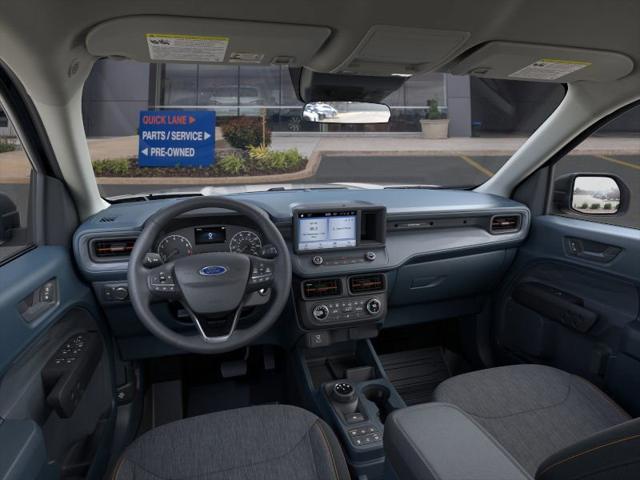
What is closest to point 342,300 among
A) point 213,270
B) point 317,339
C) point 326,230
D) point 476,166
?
point 317,339

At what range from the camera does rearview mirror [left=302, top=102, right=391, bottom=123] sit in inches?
88.9

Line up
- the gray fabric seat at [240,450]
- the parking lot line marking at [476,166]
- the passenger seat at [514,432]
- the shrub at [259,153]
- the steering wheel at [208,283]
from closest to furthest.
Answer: the passenger seat at [514,432]
the gray fabric seat at [240,450]
the steering wheel at [208,283]
the shrub at [259,153]
the parking lot line marking at [476,166]

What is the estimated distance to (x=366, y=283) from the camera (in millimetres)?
2617

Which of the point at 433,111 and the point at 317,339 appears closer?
the point at 317,339

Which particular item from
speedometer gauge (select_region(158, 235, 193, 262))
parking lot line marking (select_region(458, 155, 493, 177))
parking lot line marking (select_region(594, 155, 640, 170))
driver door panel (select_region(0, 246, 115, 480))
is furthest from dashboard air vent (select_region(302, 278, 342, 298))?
parking lot line marking (select_region(594, 155, 640, 170))

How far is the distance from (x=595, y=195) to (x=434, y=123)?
2065 mm

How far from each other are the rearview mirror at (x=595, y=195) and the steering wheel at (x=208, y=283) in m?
1.84

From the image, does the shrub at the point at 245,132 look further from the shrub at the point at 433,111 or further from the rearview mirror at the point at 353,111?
the shrub at the point at 433,111

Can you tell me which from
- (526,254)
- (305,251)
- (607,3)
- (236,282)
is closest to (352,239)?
(305,251)

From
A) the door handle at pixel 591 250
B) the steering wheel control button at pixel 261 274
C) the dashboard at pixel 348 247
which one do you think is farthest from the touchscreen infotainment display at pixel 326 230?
the door handle at pixel 591 250

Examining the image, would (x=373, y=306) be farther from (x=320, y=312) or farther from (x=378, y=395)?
(x=378, y=395)

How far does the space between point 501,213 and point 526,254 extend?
0.32 meters

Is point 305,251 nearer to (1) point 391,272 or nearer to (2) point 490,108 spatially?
(1) point 391,272

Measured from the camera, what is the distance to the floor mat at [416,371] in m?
3.09
